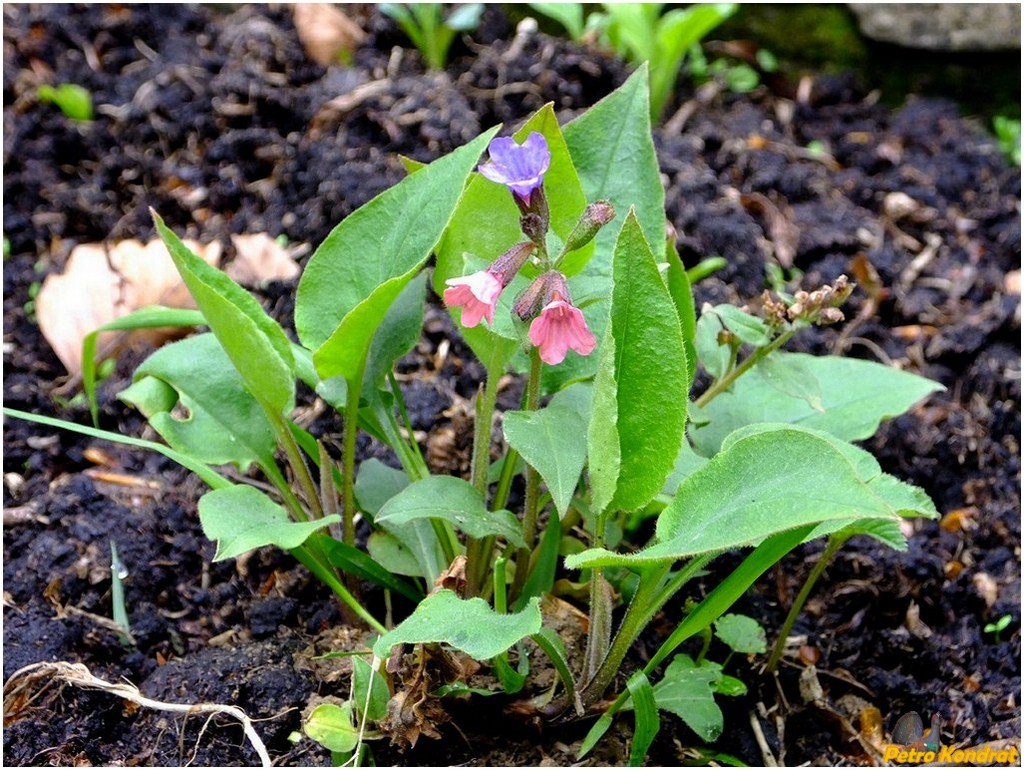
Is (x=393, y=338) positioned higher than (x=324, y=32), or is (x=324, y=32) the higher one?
(x=324, y=32)

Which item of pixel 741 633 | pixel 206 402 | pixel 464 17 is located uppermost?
pixel 464 17

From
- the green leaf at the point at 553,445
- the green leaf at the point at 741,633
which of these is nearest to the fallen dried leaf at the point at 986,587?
the green leaf at the point at 741,633

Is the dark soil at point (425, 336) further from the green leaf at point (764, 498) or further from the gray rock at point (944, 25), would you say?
the green leaf at point (764, 498)

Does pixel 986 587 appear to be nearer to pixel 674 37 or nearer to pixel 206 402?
pixel 206 402

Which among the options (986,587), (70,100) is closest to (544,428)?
(986,587)

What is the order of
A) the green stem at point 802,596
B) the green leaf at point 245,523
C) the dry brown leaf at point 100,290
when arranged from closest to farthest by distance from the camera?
1. the green leaf at point 245,523
2. the green stem at point 802,596
3. the dry brown leaf at point 100,290

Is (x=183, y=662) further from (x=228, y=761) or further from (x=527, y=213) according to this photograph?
(x=527, y=213)

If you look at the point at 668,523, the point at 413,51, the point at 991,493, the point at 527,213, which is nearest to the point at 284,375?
the point at 527,213
